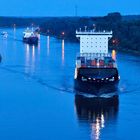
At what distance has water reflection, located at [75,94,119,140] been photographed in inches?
357

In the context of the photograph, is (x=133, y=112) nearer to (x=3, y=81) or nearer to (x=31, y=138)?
(x=31, y=138)

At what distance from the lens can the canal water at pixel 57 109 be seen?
28.4 ft

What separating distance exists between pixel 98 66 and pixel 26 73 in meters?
2.89

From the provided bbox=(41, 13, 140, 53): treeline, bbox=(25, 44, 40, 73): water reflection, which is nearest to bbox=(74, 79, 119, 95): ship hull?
bbox=(25, 44, 40, 73): water reflection

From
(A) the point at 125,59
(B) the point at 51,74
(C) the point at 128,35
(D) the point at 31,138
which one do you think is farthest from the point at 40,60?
(D) the point at 31,138

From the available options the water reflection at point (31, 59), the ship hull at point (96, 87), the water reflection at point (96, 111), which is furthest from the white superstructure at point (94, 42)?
the water reflection at point (96, 111)

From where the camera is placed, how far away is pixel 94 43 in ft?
44.3

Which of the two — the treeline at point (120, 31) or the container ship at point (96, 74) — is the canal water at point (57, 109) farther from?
the treeline at point (120, 31)

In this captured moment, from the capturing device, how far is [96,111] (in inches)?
398

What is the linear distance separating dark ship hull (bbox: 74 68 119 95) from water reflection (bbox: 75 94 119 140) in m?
0.18

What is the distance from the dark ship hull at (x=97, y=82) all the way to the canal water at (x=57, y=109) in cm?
19

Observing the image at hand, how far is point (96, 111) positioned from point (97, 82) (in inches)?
40.7

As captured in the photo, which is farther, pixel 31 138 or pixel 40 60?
pixel 40 60

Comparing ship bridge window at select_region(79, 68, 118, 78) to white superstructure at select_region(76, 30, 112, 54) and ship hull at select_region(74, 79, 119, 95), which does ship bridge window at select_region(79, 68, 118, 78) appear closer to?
ship hull at select_region(74, 79, 119, 95)
